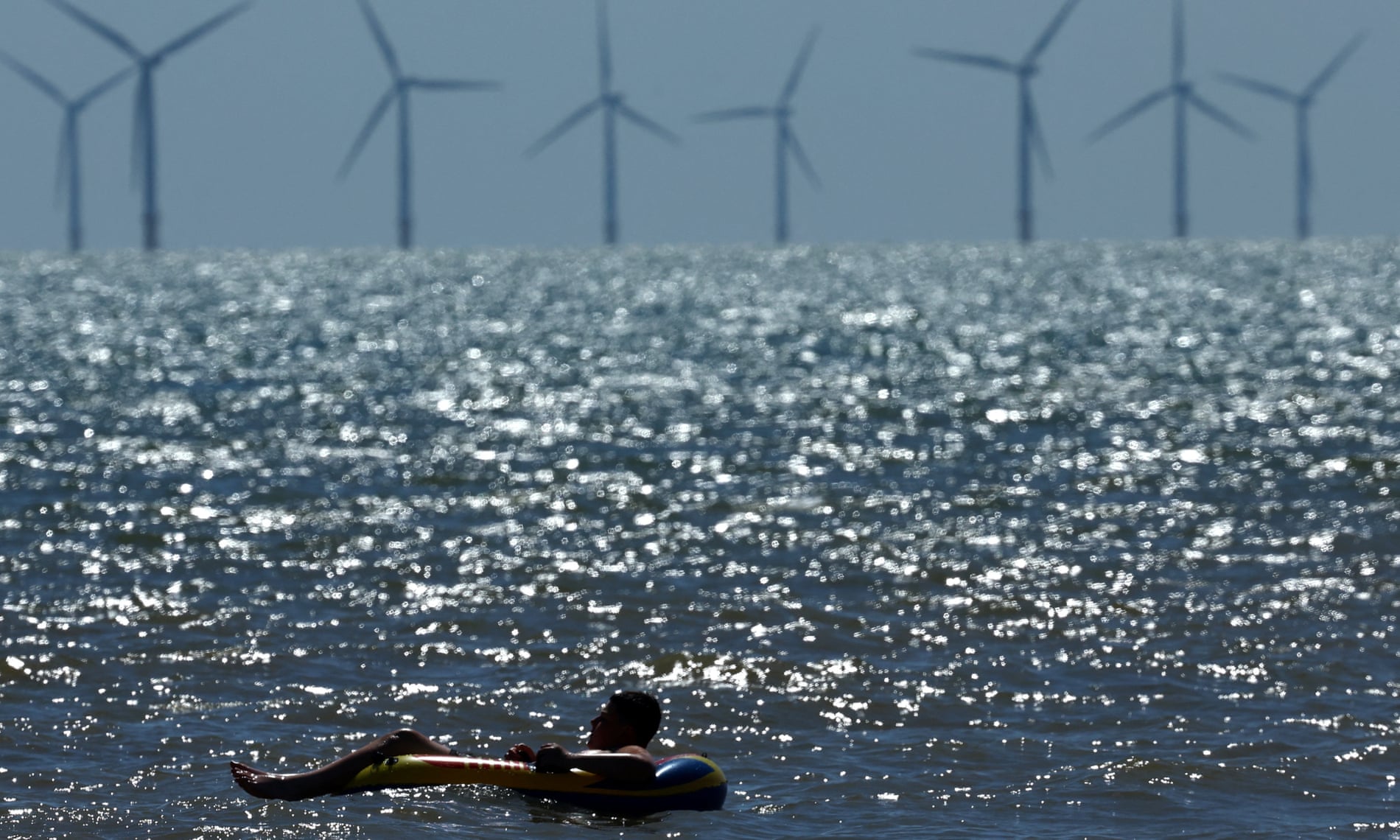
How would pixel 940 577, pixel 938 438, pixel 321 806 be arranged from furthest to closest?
1. pixel 938 438
2. pixel 940 577
3. pixel 321 806

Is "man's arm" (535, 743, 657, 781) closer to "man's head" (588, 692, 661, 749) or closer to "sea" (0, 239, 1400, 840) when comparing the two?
"man's head" (588, 692, 661, 749)

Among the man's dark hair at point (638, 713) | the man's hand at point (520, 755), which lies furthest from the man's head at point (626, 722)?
the man's hand at point (520, 755)

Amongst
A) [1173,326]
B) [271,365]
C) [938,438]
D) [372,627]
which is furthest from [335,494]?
[1173,326]

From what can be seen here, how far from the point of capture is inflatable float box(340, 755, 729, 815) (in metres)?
12.9

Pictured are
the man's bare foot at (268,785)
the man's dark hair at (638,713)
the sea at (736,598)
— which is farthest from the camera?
the sea at (736,598)

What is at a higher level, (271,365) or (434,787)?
(271,365)

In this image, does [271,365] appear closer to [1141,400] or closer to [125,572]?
[1141,400]

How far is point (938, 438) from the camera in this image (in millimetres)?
36469

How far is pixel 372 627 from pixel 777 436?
1860 cm

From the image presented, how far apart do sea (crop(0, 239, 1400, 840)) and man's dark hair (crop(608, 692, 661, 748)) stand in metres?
0.53

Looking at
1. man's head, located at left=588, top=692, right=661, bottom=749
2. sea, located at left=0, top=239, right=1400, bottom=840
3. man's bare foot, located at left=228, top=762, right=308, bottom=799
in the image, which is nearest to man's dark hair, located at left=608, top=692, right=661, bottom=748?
man's head, located at left=588, top=692, right=661, bottom=749

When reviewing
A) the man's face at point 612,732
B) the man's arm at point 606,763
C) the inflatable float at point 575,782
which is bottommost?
the inflatable float at point 575,782

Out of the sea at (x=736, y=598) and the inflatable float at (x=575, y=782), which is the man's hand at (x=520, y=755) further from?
the sea at (x=736, y=598)

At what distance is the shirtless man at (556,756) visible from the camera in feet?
42.2
